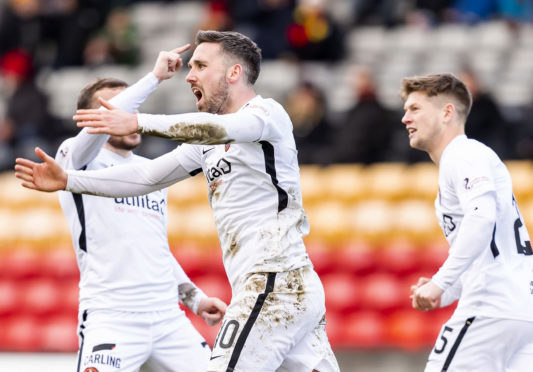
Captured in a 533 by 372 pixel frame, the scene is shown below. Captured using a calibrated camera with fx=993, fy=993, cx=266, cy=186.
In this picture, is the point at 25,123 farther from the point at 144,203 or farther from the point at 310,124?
the point at 144,203

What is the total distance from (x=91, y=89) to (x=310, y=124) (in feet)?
24.5

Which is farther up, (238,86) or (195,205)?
(238,86)

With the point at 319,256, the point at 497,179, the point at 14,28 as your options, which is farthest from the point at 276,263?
the point at 14,28

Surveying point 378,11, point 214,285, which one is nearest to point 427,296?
point 214,285

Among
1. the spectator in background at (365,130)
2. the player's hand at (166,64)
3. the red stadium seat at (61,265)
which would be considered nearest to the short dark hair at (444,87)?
the player's hand at (166,64)

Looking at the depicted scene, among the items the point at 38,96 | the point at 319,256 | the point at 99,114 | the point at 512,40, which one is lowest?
the point at 319,256

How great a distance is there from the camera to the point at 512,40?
14.8 m

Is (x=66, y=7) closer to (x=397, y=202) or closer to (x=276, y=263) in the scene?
(x=397, y=202)

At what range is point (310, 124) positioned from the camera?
1372cm

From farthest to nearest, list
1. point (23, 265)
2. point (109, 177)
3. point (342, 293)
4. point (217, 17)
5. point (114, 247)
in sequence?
point (217, 17)
point (23, 265)
point (342, 293)
point (114, 247)
point (109, 177)

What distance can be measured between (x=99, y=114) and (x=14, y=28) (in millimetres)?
13881

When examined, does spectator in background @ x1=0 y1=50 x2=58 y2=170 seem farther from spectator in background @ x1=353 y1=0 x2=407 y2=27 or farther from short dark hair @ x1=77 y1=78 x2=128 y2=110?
short dark hair @ x1=77 y1=78 x2=128 y2=110

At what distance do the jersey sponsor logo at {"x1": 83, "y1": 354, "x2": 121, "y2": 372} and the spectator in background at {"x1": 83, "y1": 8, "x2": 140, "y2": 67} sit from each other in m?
11.2

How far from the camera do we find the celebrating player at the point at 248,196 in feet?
16.8
